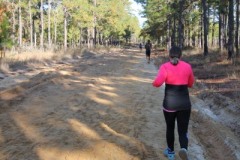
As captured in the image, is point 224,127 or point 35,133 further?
point 224,127

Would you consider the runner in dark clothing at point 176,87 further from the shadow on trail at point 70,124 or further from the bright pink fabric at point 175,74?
the shadow on trail at point 70,124

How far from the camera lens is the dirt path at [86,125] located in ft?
21.6

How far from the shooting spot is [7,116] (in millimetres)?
9414

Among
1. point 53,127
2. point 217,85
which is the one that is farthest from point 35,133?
point 217,85

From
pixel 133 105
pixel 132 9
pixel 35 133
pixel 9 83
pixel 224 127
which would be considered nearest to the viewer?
pixel 35 133

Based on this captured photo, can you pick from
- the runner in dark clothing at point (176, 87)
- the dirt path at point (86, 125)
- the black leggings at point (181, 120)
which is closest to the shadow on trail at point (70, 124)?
the dirt path at point (86, 125)

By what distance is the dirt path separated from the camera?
21.6ft

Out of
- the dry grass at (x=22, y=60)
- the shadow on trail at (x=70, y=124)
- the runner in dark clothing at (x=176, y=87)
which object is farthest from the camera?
the dry grass at (x=22, y=60)

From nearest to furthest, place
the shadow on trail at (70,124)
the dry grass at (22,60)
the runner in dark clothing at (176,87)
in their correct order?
the runner in dark clothing at (176,87) < the shadow on trail at (70,124) < the dry grass at (22,60)

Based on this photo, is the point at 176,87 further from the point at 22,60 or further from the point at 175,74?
the point at 22,60

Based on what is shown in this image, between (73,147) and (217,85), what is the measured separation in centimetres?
965

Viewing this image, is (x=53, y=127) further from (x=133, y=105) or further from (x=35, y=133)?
(x=133, y=105)

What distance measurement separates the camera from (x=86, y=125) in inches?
331

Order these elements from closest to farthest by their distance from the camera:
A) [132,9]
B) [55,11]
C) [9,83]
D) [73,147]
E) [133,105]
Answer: [73,147] → [133,105] → [9,83] → [55,11] → [132,9]
